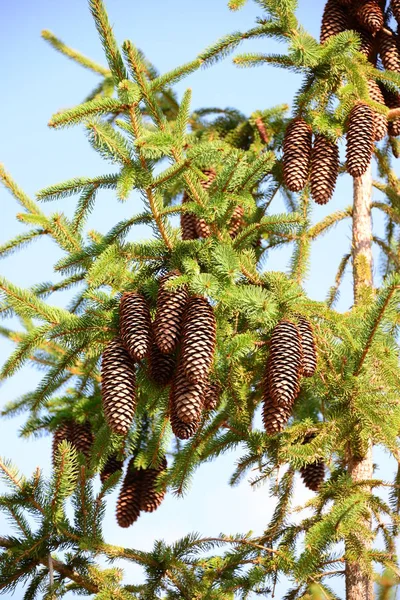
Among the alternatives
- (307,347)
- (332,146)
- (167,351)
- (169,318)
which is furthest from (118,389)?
(332,146)

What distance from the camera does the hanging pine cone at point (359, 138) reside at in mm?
6016

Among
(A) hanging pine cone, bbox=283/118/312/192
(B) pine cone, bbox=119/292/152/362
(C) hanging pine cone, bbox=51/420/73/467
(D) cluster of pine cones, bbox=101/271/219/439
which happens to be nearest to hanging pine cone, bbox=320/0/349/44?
(A) hanging pine cone, bbox=283/118/312/192

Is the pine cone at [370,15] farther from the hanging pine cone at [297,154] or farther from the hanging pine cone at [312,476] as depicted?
the hanging pine cone at [312,476]

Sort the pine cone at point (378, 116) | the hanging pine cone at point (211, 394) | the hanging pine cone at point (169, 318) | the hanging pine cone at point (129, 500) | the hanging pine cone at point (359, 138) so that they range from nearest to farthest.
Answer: the hanging pine cone at point (169, 318) < the hanging pine cone at point (211, 394) < the hanging pine cone at point (359, 138) < the hanging pine cone at point (129, 500) < the pine cone at point (378, 116)

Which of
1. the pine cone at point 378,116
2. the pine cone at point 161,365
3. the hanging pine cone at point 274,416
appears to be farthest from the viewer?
the pine cone at point 378,116

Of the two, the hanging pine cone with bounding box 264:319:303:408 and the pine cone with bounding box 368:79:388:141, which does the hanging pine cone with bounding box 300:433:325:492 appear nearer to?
the hanging pine cone with bounding box 264:319:303:408

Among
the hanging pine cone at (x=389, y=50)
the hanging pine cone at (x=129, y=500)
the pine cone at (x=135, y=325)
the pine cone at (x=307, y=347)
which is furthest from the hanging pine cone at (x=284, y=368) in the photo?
the hanging pine cone at (x=389, y=50)

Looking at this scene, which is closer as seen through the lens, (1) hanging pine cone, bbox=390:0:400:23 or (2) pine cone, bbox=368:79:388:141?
(2) pine cone, bbox=368:79:388:141

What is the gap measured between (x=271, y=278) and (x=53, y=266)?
121cm

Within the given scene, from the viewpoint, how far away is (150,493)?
6.23 meters

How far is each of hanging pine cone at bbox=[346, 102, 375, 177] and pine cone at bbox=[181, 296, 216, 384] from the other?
5.97 ft

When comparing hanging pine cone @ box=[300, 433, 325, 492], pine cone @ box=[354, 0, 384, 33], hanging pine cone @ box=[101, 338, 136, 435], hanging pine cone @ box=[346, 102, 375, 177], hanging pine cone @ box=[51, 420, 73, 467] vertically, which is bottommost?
hanging pine cone @ box=[101, 338, 136, 435]

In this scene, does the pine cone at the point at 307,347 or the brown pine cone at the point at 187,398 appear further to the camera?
the pine cone at the point at 307,347

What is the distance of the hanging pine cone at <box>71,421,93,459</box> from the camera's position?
6.61 metres
